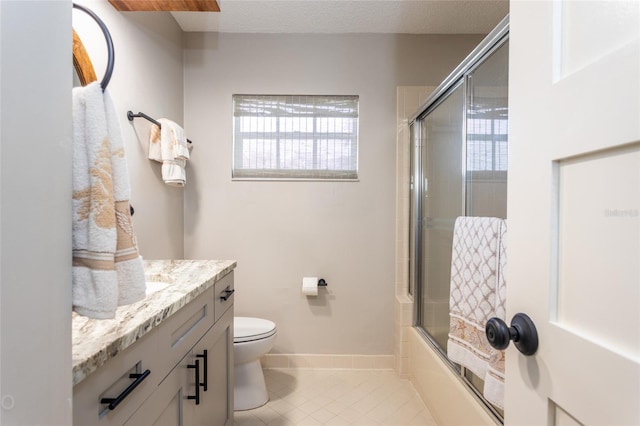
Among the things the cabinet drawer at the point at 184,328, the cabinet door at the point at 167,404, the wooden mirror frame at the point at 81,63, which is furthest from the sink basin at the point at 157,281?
the wooden mirror frame at the point at 81,63

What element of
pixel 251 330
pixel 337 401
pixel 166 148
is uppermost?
pixel 166 148

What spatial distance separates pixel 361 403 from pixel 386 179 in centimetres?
146

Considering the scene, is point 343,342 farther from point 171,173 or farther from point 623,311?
point 623,311

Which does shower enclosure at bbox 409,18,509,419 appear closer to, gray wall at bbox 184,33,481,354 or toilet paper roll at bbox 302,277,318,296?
gray wall at bbox 184,33,481,354

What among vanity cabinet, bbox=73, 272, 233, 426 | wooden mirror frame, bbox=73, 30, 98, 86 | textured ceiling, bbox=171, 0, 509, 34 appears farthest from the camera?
textured ceiling, bbox=171, 0, 509, 34

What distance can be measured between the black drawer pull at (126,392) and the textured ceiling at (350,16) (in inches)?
81.7

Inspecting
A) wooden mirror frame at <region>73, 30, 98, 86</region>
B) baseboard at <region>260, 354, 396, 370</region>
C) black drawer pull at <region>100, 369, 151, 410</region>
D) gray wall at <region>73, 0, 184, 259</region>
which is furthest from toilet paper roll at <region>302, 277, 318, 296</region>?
wooden mirror frame at <region>73, 30, 98, 86</region>

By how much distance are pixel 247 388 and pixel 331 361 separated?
68 cm

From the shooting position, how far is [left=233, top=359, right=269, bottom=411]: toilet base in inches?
71.1

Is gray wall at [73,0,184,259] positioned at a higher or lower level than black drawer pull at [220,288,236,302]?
higher

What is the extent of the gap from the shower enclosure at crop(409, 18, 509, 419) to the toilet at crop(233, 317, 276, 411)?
3.24 ft

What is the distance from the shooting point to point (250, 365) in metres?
1.84

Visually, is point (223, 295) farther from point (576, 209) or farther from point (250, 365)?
point (576, 209)

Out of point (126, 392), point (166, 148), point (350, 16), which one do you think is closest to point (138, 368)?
point (126, 392)
